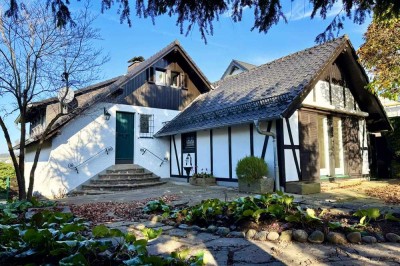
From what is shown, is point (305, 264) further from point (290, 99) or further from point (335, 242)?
point (290, 99)

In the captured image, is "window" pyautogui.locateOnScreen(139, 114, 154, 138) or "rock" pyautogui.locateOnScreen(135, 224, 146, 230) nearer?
"rock" pyautogui.locateOnScreen(135, 224, 146, 230)

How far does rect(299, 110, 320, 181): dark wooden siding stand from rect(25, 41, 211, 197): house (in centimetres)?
591

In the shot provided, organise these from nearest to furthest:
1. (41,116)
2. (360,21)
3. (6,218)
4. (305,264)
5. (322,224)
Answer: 1. (305,264)
2. (360,21)
3. (322,224)
4. (6,218)
5. (41,116)

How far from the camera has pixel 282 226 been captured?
136 inches

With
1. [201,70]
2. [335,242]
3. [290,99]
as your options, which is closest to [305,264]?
[335,242]

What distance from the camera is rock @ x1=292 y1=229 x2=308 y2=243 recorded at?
3104mm

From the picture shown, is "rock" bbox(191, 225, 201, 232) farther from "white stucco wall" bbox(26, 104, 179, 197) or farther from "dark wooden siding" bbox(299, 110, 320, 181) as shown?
"white stucco wall" bbox(26, 104, 179, 197)

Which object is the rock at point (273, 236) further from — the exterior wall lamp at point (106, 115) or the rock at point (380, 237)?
the exterior wall lamp at point (106, 115)

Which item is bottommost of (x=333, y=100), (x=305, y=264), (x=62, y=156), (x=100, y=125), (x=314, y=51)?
(x=305, y=264)

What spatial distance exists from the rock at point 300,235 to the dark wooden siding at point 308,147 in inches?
221

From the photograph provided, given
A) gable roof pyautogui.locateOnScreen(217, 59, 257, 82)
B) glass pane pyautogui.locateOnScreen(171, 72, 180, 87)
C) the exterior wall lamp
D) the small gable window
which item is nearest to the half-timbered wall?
the exterior wall lamp

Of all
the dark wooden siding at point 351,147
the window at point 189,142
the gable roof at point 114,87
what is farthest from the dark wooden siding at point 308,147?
the gable roof at point 114,87

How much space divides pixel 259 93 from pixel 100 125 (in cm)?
594

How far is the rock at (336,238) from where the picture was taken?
3.04 meters
